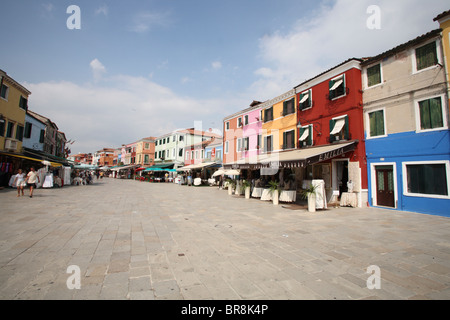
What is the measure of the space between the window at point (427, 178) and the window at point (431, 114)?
1685 millimetres

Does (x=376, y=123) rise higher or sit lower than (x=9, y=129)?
lower

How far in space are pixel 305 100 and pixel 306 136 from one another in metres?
2.81

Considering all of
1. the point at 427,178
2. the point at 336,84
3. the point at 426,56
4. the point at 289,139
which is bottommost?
the point at 427,178

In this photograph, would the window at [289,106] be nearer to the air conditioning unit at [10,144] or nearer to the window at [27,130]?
the air conditioning unit at [10,144]

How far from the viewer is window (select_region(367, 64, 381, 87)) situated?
11.7 metres

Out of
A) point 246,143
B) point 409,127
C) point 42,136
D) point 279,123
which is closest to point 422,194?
point 409,127

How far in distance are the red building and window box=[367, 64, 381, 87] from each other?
481mm

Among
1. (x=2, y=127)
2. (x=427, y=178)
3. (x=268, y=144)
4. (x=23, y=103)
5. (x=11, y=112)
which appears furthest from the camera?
(x=268, y=144)

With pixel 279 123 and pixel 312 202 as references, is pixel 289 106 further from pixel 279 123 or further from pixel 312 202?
pixel 312 202

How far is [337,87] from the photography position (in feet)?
44.2
